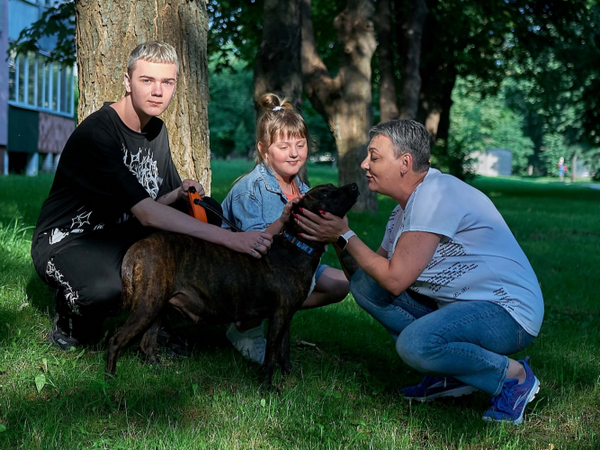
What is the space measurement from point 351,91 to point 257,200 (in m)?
10.3

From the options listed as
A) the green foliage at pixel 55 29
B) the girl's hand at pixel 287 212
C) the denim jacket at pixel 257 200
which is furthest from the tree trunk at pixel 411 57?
the girl's hand at pixel 287 212

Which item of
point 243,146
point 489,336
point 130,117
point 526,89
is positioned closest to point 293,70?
point 130,117

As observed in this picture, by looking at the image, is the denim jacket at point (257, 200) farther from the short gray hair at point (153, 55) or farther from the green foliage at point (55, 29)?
the green foliage at point (55, 29)

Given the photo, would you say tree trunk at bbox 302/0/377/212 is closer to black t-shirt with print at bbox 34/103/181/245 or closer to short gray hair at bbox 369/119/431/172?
black t-shirt with print at bbox 34/103/181/245

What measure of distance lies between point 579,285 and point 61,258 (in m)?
6.49

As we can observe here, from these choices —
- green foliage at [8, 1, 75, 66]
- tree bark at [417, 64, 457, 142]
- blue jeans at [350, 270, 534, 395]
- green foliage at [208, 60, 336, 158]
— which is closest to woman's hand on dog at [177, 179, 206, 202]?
blue jeans at [350, 270, 534, 395]

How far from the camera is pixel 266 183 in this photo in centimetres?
466

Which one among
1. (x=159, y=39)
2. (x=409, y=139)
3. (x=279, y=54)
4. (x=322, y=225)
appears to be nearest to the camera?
(x=409, y=139)

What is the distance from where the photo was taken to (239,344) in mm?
4820

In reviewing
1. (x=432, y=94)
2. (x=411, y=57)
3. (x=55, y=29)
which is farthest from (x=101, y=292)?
(x=432, y=94)

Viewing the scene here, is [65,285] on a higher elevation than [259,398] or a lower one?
higher

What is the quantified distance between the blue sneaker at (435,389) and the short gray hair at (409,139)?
131 cm

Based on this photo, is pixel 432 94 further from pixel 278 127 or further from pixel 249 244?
pixel 249 244

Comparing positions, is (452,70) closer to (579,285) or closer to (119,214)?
(579,285)
